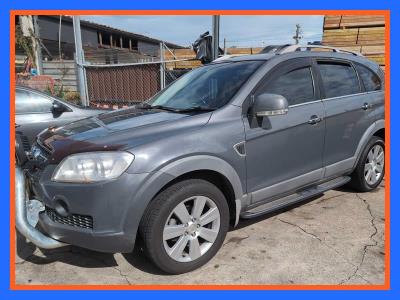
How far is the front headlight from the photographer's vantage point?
259 cm

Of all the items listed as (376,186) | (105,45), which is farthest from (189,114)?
(105,45)

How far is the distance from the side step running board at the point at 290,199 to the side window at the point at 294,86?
94 cm

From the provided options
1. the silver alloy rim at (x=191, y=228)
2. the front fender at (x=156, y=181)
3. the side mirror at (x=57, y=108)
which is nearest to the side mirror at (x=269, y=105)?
the front fender at (x=156, y=181)

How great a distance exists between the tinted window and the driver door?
407cm

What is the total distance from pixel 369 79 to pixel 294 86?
148 cm

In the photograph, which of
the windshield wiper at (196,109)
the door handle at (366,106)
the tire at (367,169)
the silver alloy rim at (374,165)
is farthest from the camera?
the silver alloy rim at (374,165)

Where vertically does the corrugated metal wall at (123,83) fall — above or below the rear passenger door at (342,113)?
above

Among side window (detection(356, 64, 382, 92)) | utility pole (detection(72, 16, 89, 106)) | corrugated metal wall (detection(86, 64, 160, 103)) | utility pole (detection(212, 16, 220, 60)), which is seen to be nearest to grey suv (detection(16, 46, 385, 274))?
side window (detection(356, 64, 382, 92))

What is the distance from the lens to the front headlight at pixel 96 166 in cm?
259

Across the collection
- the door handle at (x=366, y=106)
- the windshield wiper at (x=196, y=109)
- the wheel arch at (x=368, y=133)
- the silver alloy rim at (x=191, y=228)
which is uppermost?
the door handle at (x=366, y=106)

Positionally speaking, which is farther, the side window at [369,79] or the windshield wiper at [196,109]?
the side window at [369,79]

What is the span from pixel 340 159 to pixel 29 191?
10.6ft

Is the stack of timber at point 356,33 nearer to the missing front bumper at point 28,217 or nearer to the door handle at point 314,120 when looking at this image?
the door handle at point 314,120

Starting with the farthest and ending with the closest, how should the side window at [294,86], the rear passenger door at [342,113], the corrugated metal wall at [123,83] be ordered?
the corrugated metal wall at [123,83] < the rear passenger door at [342,113] < the side window at [294,86]
